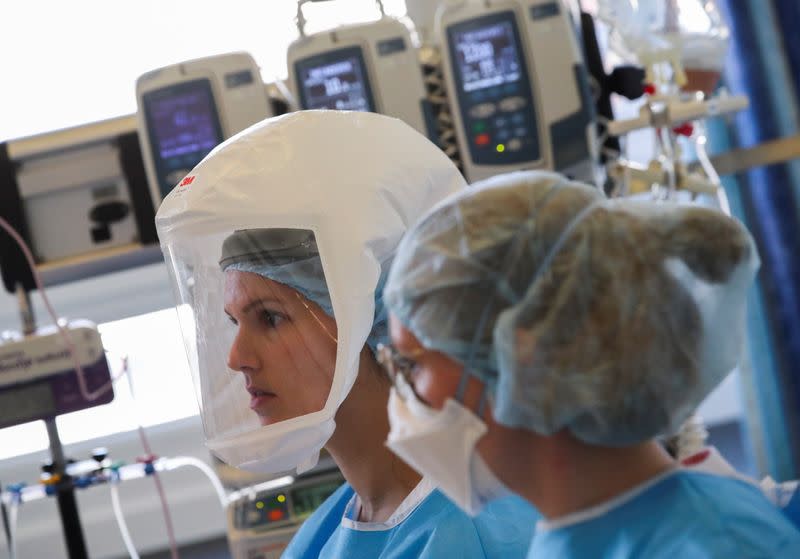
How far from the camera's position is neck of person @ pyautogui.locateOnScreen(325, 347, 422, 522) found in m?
1.44

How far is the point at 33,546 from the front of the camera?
391cm

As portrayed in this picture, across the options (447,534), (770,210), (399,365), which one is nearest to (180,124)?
(447,534)

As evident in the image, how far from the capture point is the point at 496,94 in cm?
226

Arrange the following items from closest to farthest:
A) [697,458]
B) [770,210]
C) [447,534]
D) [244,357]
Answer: [697,458] < [447,534] < [244,357] < [770,210]

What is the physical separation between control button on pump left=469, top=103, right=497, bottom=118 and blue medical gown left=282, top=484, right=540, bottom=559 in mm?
1125

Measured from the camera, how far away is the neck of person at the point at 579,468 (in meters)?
0.86

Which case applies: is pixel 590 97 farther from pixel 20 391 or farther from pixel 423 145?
pixel 20 391

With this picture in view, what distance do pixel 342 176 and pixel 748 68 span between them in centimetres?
199

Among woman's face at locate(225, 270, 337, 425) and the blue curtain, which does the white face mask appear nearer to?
woman's face at locate(225, 270, 337, 425)

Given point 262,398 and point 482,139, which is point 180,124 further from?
point 262,398

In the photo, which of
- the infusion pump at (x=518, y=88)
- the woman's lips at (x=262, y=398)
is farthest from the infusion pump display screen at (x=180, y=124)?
the woman's lips at (x=262, y=398)

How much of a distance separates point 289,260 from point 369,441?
0.29 meters

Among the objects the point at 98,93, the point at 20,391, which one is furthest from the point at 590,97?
the point at 98,93

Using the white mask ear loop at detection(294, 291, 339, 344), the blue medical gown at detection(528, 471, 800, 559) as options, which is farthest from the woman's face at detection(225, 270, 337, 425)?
the blue medical gown at detection(528, 471, 800, 559)
